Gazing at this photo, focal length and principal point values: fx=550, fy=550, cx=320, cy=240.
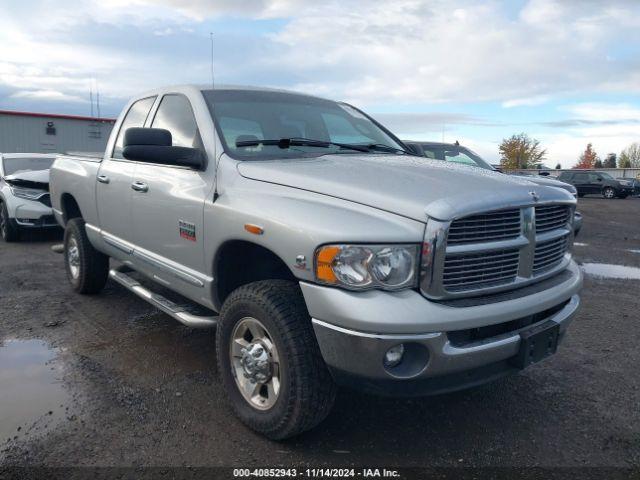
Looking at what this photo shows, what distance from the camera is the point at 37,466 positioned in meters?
2.69

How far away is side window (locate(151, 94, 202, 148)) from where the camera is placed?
147 inches

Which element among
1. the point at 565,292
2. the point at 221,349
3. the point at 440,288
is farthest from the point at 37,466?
the point at 565,292

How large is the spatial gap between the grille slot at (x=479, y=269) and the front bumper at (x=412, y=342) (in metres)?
0.11

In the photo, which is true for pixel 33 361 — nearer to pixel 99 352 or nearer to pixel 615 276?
pixel 99 352

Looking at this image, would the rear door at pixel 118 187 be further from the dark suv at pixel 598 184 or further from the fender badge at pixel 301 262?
the dark suv at pixel 598 184

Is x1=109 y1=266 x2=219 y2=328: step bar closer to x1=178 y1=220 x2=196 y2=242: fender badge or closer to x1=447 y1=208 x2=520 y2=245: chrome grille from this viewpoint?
x1=178 y1=220 x2=196 y2=242: fender badge

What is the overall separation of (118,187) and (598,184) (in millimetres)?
29860

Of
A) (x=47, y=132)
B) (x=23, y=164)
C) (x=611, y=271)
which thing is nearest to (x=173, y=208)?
(x=611, y=271)

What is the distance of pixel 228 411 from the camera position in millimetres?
3291

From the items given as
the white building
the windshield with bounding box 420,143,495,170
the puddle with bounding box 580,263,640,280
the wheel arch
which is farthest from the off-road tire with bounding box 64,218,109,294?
the white building

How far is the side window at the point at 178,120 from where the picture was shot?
12.2 ft

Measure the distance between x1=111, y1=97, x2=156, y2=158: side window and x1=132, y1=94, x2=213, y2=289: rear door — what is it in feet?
0.95

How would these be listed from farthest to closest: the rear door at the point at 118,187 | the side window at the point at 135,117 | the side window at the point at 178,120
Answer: the side window at the point at 135,117, the rear door at the point at 118,187, the side window at the point at 178,120

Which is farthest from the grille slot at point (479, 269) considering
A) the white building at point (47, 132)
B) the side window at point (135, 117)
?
the white building at point (47, 132)
